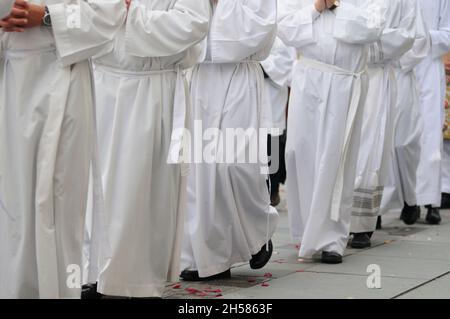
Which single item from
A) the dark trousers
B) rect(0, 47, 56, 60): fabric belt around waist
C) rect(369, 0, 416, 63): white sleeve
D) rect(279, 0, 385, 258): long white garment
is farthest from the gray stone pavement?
the dark trousers

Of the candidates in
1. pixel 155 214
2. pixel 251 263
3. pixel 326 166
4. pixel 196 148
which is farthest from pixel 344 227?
pixel 155 214

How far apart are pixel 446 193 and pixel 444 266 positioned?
4.29 m

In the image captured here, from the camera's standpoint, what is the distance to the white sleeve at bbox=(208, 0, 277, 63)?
22.6ft

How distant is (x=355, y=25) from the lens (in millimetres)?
7754

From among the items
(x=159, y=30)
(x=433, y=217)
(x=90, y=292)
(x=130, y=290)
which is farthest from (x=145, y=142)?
(x=433, y=217)

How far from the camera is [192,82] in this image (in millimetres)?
7086

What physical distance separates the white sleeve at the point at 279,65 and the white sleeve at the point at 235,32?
4.61m

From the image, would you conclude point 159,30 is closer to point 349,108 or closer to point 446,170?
point 349,108

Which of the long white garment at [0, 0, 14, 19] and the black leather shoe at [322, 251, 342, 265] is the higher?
the long white garment at [0, 0, 14, 19]

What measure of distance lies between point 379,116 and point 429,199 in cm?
193

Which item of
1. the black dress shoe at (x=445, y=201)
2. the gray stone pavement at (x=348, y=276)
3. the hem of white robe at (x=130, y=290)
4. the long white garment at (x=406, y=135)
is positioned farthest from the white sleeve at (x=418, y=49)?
the hem of white robe at (x=130, y=290)

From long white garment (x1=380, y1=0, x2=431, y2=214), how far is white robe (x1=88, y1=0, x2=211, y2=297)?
13.6ft

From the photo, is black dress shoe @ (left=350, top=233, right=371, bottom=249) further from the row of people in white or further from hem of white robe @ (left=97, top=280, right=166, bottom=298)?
hem of white robe @ (left=97, top=280, right=166, bottom=298)

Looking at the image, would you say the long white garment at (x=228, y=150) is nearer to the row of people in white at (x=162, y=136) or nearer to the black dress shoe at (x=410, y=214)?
the row of people in white at (x=162, y=136)
